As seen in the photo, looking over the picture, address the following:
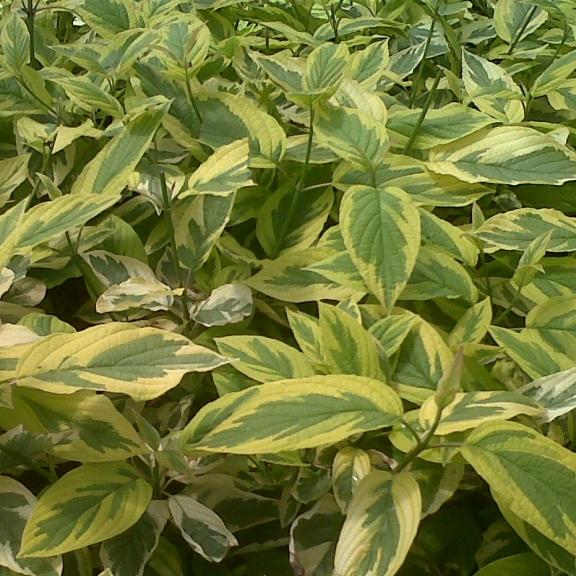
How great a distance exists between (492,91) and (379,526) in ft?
1.71

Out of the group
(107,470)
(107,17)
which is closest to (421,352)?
(107,470)

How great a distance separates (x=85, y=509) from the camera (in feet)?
1.54

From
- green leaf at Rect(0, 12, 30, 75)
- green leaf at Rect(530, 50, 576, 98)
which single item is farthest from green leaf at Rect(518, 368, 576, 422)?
green leaf at Rect(0, 12, 30, 75)

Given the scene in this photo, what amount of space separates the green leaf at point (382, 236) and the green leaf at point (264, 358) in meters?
0.09

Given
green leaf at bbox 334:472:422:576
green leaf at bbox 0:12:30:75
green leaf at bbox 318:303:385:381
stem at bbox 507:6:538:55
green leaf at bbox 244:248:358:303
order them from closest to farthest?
green leaf at bbox 334:472:422:576, green leaf at bbox 318:303:385:381, green leaf at bbox 244:248:358:303, green leaf at bbox 0:12:30:75, stem at bbox 507:6:538:55

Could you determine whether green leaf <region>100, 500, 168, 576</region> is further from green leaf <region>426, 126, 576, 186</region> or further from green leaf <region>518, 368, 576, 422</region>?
green leaf <region>426, 126, 576, 186</region>

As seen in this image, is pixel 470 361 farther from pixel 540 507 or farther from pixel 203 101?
pixel 203 101

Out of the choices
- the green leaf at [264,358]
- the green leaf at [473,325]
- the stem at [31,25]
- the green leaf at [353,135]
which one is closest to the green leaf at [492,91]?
the green leaf at [353,135]

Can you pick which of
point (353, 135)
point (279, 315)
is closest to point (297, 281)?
point (279, 315)

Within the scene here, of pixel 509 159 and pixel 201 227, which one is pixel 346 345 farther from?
pixel 509 159

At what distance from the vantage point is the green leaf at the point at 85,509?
1.46ft

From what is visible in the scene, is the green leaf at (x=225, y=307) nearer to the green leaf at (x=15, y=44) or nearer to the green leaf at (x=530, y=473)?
the green leaf at (x=530, y=473)

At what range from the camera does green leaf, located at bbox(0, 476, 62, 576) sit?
1.50 ft

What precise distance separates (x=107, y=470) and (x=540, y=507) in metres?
0.28
